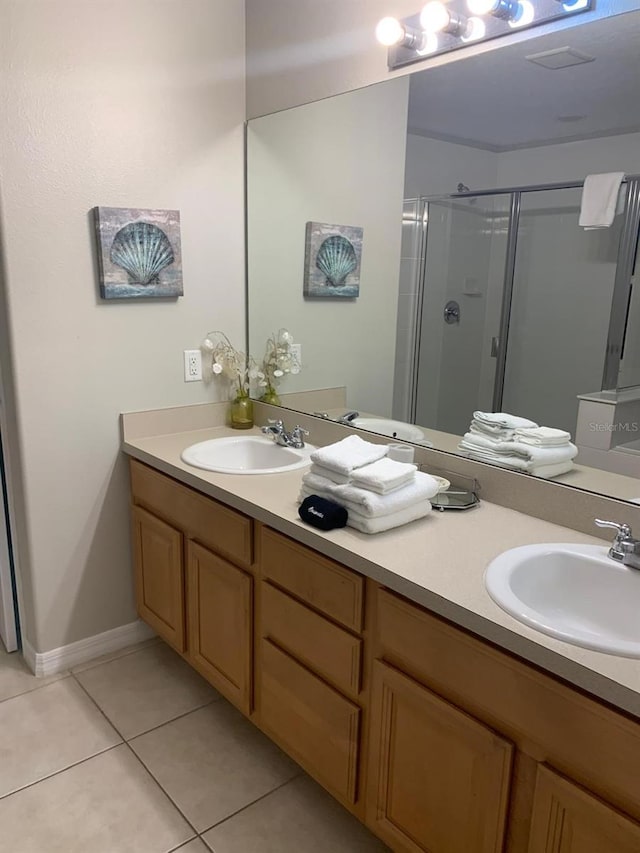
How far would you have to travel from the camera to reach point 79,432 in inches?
87.4

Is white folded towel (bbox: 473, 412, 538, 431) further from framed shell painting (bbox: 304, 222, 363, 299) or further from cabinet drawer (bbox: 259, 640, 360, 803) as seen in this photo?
cabinet drawer (bbox: 259, 640, 360, 803)

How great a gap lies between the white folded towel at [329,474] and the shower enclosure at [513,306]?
0.46m

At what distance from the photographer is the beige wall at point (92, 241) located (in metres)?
1.97

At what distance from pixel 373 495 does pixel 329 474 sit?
0.16 m

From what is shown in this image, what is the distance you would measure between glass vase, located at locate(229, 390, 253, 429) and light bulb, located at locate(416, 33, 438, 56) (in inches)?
52.5

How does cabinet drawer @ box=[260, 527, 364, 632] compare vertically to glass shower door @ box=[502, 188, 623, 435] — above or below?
below

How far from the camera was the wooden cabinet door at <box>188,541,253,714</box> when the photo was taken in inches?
72.9

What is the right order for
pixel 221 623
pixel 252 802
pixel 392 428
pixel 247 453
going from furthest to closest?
pixel 247 453
pixel 392 428
pixel 221 623
pixel 252 802

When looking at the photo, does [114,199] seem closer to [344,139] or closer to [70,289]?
[70,289]

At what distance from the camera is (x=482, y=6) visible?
1.58 metres

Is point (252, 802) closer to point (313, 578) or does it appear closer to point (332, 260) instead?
point (313, 578)

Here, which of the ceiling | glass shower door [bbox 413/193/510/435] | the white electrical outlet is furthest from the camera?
the white electrical outlet

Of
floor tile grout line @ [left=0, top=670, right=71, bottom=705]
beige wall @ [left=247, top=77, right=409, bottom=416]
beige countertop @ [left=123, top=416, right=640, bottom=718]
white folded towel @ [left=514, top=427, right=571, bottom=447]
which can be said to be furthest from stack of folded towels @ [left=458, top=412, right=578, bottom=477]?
floor tile grout line @ [left=0, top=670, right=71, bottom=705]

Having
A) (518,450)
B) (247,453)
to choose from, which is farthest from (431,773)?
(247,453)
